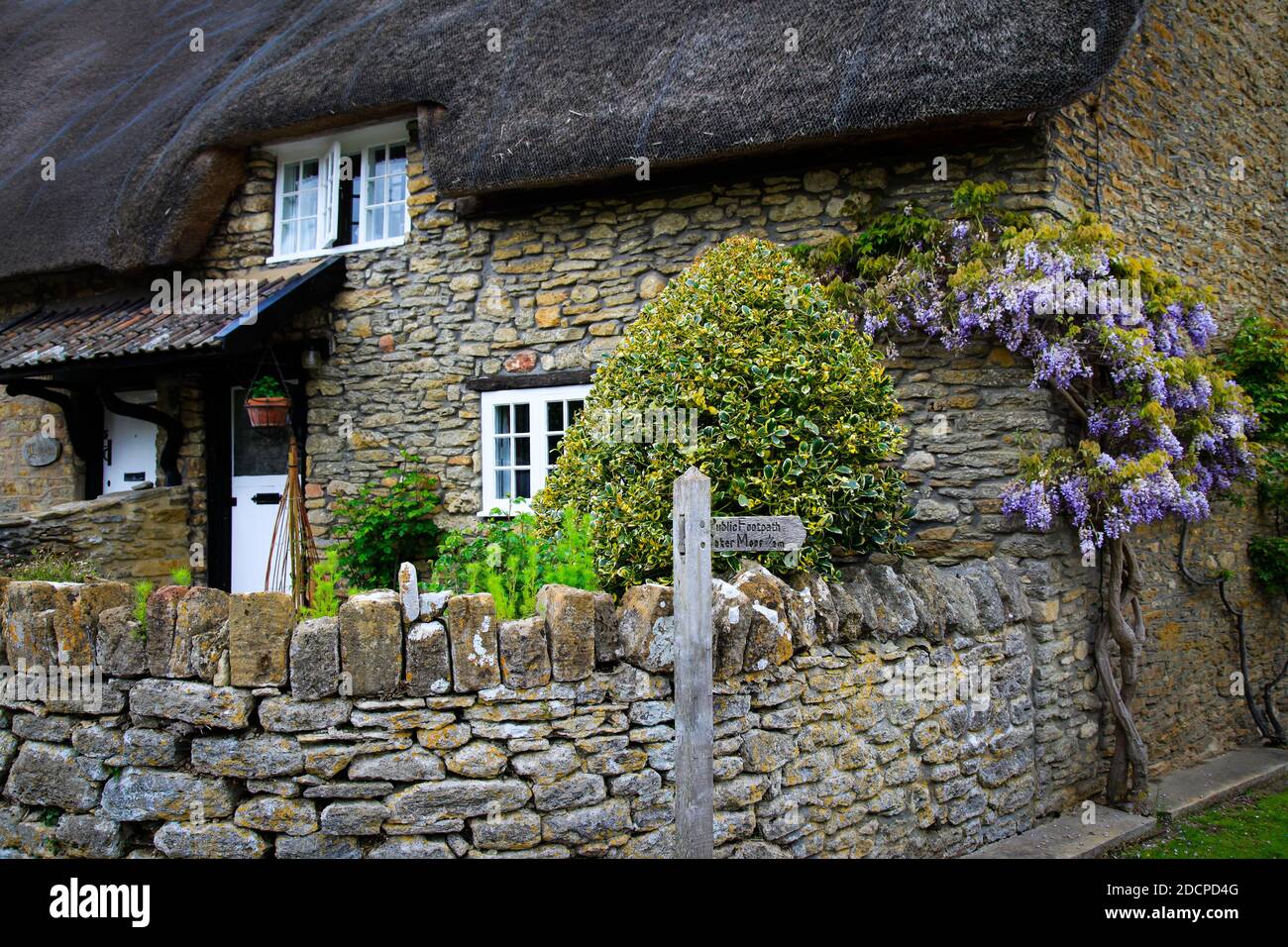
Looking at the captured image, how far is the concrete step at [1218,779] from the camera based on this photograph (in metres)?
6.43

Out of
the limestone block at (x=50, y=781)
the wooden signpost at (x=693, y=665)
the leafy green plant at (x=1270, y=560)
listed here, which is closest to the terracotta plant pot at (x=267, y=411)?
the limestone block at (x=50, y=781)

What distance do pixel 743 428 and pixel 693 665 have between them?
1.69 meters

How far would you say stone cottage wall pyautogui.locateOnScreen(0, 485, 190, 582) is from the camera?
7.79 m

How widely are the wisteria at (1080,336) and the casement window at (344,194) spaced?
423cm

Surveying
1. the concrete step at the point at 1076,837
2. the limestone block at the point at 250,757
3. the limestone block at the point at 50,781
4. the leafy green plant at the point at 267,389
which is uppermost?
the leafy green plant at the point at 267,389

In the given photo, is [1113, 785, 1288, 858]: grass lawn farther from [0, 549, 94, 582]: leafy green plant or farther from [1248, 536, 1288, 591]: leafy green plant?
[0, 549, 94, 582]: leafy green plant

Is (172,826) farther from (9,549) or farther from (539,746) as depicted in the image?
(9,549)

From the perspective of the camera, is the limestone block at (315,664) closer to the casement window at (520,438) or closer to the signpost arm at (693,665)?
the signpost arm at (693,665)

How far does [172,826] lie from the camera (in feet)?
12.4

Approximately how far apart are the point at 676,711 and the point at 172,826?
1.93m

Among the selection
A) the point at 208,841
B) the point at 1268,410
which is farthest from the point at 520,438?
the point at 1268,410

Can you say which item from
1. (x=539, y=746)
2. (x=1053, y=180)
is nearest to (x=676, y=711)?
(x=539, y=746)

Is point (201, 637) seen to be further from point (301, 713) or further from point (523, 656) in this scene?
point (523, 656)

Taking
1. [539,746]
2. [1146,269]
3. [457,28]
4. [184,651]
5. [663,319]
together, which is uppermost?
[457,28]
